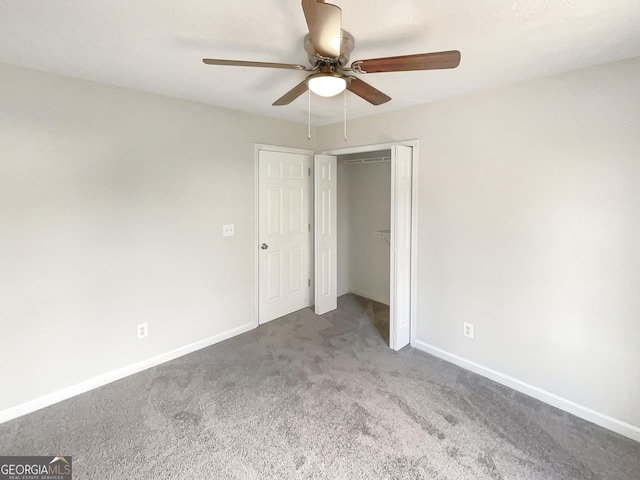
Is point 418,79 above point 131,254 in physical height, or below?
above

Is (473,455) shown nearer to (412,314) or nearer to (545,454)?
(545,454)

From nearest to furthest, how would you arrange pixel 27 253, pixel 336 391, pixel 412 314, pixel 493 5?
pixel 493 5
pixel 27 253
pixel 336 391
pixel 412 314

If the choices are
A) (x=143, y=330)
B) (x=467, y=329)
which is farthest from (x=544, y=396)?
(x=143, y=330)

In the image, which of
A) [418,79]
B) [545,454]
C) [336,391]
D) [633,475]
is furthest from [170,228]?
[633,475]

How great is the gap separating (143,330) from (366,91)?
2600mm

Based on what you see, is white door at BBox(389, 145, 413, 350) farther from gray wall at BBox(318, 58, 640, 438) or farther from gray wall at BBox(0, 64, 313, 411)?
gray wall at BBox(0, 64, 313, 411)

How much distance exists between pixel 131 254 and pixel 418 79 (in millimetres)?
2625

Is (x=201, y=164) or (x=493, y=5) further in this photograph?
(x=201, y=164)

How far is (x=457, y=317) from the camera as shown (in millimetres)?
2801

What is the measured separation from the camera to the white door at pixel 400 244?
286 centimetres

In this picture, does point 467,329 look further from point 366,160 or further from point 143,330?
point 143,330

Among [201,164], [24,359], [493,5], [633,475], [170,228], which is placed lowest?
[633,475]

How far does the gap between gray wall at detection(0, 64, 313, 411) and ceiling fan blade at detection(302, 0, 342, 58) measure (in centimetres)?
189

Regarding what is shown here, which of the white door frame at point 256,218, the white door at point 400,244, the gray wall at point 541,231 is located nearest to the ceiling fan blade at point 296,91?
the white door at point 400,244
